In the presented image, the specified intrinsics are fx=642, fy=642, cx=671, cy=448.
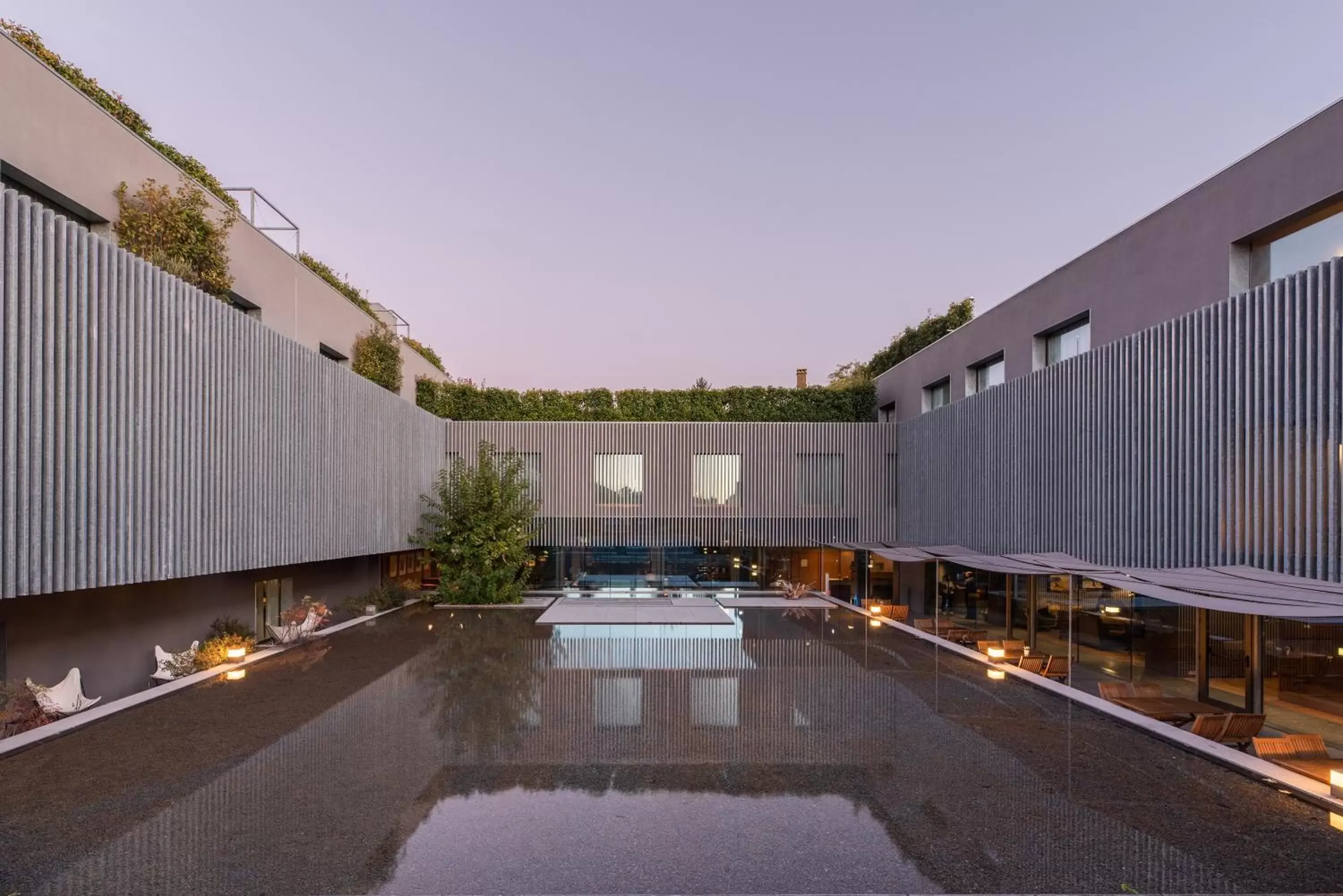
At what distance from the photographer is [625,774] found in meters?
5.32

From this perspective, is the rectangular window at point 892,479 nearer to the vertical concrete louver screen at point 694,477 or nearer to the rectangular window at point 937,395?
the vertical concrete louver screen at point 694,477

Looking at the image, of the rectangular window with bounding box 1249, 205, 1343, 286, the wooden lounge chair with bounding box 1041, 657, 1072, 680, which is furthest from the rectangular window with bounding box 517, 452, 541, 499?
the rectangular window with bounding box 1249, 205, 1343, 286

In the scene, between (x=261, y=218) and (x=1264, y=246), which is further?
(x=261, y=218)

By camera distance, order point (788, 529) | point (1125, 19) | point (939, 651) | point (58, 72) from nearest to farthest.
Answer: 1. point (58, 72)
2. point (939, 651)
3. point (1125, 19)
4. point (788, 529)

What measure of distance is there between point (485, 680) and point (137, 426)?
5.03 m

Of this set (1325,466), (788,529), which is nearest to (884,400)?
(788,529)

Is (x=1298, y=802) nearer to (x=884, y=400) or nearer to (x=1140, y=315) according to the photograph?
(x=1140, y=315)

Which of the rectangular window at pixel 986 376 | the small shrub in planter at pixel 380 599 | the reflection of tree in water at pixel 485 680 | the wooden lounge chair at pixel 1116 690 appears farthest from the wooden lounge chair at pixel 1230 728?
the small shrub in planter at pixel 380 599

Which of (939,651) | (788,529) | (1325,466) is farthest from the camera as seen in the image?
(788,529)

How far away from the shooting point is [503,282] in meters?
29.7

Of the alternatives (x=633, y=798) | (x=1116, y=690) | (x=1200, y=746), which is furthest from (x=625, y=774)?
(x=1116, y=690)

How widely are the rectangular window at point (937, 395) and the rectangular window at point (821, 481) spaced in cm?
284

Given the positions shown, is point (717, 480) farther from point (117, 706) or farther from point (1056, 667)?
point (117, 706)

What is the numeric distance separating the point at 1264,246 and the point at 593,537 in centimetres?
1564
